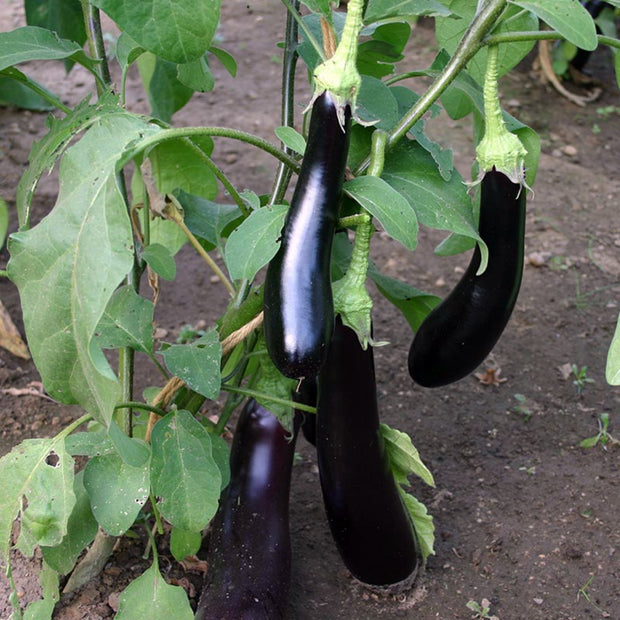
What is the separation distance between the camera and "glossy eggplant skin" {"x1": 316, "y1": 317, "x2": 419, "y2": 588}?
1191 mm

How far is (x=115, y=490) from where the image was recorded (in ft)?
3.68

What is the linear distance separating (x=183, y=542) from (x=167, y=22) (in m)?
0.70

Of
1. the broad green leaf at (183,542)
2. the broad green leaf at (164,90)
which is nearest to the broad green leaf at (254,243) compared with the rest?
the broad green leaf at (183,542)

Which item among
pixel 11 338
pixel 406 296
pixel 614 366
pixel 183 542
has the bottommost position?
pixel 11 338

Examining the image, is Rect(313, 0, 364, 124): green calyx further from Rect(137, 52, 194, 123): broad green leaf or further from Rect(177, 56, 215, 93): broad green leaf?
Rect(137, 52, 194, 123): broad green leaf

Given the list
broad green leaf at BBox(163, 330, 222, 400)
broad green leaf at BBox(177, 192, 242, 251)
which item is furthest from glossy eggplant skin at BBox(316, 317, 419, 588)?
broad green leaf at BBox(177, 192, 242, 251)

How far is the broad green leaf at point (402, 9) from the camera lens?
1.13m

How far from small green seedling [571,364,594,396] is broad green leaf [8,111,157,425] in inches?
49.9

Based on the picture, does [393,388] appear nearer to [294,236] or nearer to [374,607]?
[374,607]

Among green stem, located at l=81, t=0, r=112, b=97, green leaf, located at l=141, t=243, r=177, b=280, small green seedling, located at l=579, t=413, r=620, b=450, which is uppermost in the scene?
green stem, located at l=81, t=0, r=112, b=97

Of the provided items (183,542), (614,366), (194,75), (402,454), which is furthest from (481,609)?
(194,75)

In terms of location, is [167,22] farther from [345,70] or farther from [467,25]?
[467,25]

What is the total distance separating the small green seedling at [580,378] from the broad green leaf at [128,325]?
1089 mm

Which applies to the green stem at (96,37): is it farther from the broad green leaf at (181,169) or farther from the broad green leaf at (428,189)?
the broad green leaf at (428,189)
